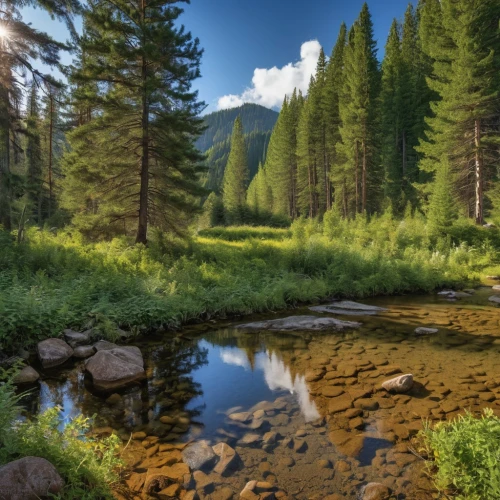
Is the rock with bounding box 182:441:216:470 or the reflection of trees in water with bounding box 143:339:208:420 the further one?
the reflection of trees in water with bounding box 143:339:208:420

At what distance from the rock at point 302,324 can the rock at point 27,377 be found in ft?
14.7

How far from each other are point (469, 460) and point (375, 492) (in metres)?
0.87

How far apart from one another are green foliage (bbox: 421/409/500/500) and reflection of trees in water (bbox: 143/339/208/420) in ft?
9.61

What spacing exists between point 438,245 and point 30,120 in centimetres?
1840

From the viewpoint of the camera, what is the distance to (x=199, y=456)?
12.0 feet

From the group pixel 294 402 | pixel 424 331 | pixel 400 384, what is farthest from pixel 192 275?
pixel 400 384

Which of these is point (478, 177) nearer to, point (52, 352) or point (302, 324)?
point (302, 324)

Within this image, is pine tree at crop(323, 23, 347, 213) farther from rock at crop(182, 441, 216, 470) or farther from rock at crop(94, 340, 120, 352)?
rock at crop(182, 441, 216, 470)

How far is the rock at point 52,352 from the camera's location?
5914 millimetres

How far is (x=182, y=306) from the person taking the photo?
8445 mm

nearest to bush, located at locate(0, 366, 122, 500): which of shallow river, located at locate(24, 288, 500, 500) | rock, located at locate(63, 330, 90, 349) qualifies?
shallow river, located at locate(24, 288, 500, 500)

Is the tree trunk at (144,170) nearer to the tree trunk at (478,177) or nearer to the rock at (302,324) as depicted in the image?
the rock at (302,324)

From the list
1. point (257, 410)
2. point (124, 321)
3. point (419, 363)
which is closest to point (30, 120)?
point (124, 321)

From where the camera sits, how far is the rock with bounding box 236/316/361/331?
8.33 metres
